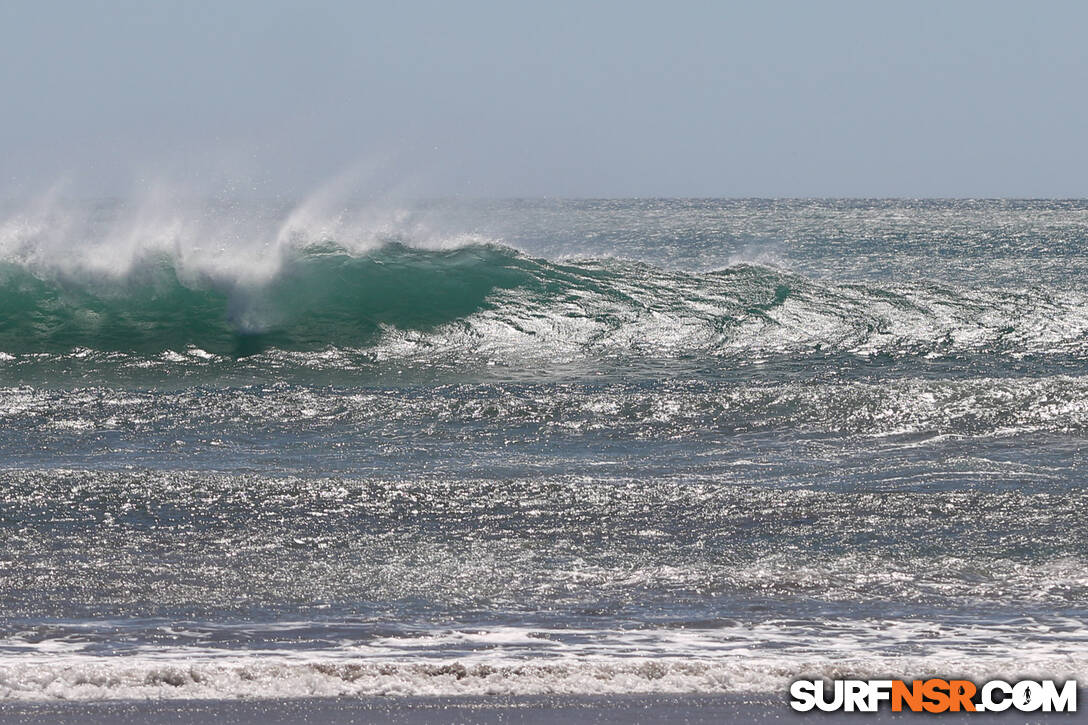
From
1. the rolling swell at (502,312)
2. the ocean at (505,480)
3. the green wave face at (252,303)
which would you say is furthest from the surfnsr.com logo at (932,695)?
the green wave face at (252,303)

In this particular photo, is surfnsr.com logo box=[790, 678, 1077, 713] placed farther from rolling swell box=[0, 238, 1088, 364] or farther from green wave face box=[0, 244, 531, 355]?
green wave face box=[0, 244, 531, 355]

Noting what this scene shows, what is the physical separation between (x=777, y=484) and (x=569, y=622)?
2898mm

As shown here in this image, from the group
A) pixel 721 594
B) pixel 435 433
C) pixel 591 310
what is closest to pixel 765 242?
pixel 591 310

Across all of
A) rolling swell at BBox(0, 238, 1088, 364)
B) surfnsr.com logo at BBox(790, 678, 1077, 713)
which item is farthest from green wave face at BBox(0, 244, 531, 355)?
surfnsr.com logo at BBox(790, 678, 1077, 713)

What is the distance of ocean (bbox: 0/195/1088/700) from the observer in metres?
4.92

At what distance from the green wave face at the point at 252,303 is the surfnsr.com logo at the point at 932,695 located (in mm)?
10492

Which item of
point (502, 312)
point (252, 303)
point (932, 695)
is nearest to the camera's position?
point (932, 695)

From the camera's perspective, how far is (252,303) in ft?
54.0

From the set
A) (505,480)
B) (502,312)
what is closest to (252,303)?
(502,312)

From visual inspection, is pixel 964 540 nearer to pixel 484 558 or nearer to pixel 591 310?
pixel 484 558

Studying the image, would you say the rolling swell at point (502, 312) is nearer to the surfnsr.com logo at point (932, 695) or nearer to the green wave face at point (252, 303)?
the green wave face at point (252, 303)

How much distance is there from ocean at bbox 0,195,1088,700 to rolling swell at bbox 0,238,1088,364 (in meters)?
0.08

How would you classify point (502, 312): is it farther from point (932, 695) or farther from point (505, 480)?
point (932, 695)

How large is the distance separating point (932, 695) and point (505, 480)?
388cm
